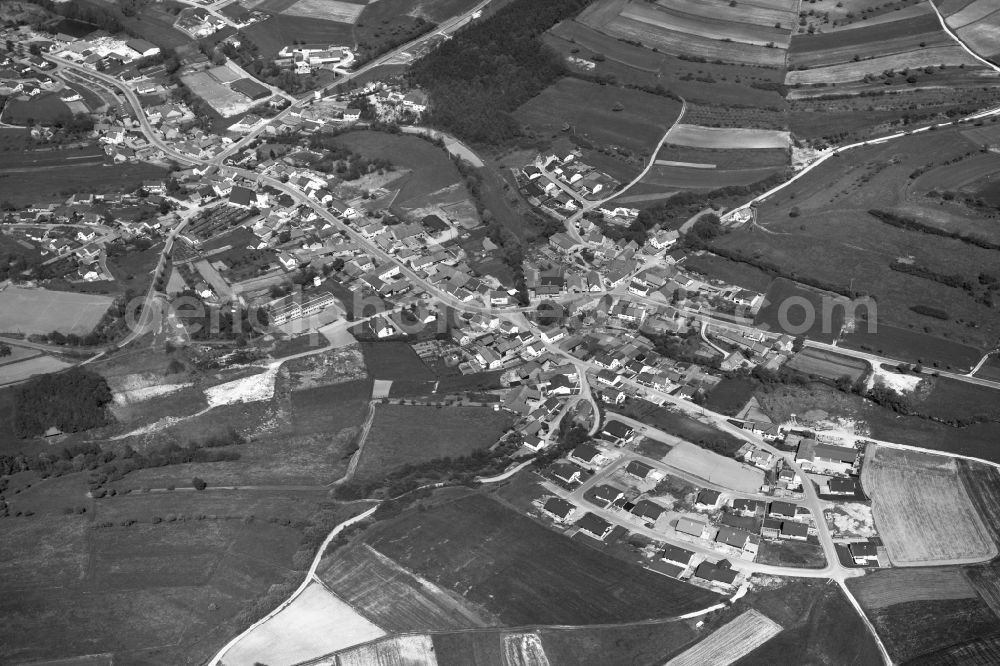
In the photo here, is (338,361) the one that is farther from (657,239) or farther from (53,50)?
(53,50)

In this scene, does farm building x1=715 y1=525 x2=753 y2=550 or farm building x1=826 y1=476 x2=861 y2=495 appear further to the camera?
farm building x1=826 y1=476 x2=861 y2=495

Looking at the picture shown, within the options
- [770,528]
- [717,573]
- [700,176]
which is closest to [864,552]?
[770,528]

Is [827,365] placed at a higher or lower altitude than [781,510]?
higher

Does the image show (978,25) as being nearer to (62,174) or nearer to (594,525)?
(594,525)

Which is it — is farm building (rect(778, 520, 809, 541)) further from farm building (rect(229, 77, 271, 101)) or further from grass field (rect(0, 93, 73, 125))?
grass field (rect(0, 93, 73, 125))

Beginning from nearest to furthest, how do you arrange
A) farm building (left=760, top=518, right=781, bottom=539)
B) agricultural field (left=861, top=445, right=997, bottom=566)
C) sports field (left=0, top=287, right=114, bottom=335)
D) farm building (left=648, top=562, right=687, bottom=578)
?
farm building (left=648, top=562, right=687, bottom=578) → agricultural field (left=861, top=445, right=997, bottom=566) → farm building (left=760, top=518, right=781, bottom=539) → sports field (left=0, top=287, right=114, bottom=335)

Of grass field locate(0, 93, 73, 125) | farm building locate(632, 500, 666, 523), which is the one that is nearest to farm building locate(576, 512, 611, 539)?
farm building locate(632, 500, 666, 523)

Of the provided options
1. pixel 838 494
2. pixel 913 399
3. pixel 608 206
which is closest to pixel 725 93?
pixel 608 206
